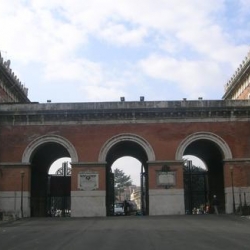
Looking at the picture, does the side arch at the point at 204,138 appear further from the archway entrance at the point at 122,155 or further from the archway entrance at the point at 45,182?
the archway entrance at the point at 45,182

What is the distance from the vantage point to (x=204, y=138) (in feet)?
104

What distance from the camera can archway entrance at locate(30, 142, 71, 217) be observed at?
35.8 m

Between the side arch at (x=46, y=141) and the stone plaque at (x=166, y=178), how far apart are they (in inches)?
232

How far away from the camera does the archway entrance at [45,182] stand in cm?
3578

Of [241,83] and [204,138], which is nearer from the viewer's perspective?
[204,138]

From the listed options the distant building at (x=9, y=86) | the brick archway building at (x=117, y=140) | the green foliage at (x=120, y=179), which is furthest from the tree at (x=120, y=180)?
the brick archway building at (x=117, y=140)

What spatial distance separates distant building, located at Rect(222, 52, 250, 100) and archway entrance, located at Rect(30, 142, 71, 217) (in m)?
15.5

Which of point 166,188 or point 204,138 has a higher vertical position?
point 204,138

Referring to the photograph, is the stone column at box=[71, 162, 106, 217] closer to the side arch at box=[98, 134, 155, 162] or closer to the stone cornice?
the side arch at box=[98, 134, 155, 162]

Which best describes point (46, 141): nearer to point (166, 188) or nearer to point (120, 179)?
point (166, 188)

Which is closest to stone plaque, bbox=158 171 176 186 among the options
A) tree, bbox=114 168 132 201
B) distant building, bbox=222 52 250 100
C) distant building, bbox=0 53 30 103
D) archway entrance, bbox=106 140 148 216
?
archway entrance, bbox=106 140 148 216

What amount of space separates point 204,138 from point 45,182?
14088mm

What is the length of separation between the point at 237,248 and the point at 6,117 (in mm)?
23250

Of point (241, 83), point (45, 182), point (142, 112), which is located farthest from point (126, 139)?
point (241, 83)
